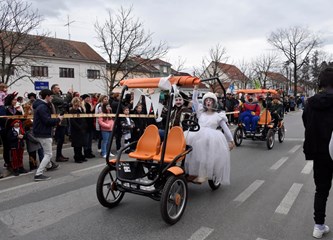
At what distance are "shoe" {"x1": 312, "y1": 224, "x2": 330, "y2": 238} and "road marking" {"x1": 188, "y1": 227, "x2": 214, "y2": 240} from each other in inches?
49.6

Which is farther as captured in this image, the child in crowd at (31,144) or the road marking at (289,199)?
the child in crowd at (31,144)

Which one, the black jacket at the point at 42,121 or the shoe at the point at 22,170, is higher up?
the black jacket at the point at 42,121

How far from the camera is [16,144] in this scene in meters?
7.31

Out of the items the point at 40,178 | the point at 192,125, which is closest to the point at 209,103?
the point at 192,125

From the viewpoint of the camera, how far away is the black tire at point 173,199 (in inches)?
163

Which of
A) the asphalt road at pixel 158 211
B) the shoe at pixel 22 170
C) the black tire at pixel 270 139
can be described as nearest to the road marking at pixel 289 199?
the asphalt road at pixel 158 211

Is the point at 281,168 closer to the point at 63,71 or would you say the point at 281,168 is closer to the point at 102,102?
the point at 102,102

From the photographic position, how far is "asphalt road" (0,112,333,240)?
4043 millimetres

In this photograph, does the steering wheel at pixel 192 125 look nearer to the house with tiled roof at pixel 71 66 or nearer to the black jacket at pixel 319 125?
the black jacket at pixel 319 125

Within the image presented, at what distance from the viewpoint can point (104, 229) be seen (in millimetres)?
4156

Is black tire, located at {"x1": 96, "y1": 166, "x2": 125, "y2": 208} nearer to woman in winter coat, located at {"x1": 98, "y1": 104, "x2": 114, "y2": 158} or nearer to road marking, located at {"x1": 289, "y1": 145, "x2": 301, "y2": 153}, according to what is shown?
woman in winter coat, located at {"x1": 98, "y1": 104, "x2": 114, "y2": 158}

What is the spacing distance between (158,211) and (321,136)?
8.24ft

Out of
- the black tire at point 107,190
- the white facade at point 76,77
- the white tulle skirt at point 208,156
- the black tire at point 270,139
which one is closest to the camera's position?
the black tire at point 107,190

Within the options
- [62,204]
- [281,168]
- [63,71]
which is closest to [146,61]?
[281,168]
